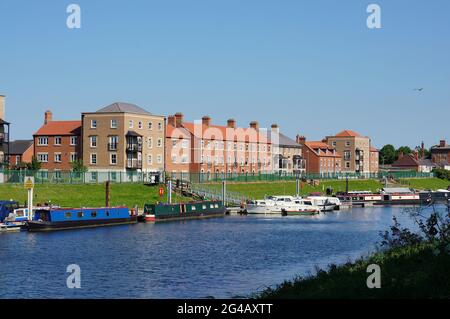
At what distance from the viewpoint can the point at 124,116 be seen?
371 ft

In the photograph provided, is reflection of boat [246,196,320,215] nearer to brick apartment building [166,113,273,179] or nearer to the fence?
the fence

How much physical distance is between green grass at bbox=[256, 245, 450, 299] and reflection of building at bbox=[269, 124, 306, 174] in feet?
416

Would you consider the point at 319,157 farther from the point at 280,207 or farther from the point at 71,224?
the point at 71,224

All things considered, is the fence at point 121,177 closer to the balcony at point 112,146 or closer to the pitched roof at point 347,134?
the balcony at point 112,146

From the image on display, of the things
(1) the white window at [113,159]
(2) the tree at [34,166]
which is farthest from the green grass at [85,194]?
(2) the tree at [34,166]

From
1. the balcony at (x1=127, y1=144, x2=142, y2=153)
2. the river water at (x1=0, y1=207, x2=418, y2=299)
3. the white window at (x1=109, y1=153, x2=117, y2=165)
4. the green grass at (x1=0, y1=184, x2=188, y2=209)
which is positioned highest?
the balcony at (x1=127, y1=144, x2=142, y2=153)

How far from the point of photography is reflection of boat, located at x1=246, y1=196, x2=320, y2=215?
99.9 meters

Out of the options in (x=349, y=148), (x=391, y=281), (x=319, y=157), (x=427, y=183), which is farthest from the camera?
(x=349, y=148)

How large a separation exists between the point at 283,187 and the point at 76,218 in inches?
2605

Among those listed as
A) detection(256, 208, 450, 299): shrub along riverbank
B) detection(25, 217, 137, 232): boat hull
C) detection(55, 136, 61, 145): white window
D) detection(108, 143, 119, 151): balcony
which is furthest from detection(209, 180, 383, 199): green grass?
detection(256, 208, 450, 299): shrub along riverbank

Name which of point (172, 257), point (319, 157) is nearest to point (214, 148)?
point (319, 157)

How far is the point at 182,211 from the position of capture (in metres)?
88.4

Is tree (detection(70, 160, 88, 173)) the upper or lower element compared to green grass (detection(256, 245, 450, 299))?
upper

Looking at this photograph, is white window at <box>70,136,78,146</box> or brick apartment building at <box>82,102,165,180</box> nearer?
brick apartment building at <box>82,102,165,180</box>
